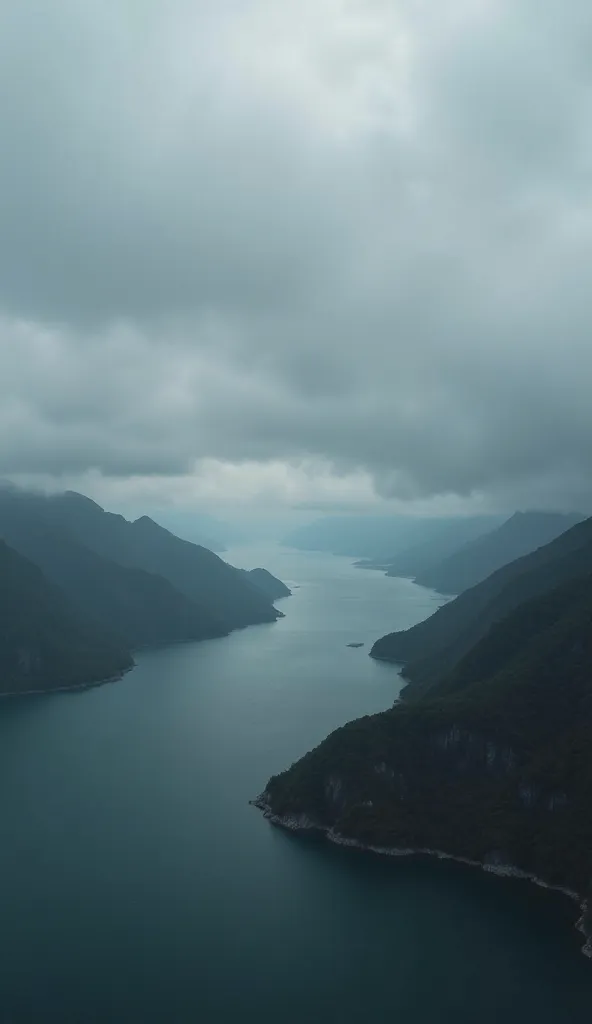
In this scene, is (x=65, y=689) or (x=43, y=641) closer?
(x=65, y=689)

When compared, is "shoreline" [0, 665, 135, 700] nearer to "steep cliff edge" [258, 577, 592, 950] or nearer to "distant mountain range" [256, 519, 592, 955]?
"distant mountain range" [256, 519, 592, 955]

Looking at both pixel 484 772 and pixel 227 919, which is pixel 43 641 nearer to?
pixel 484 772

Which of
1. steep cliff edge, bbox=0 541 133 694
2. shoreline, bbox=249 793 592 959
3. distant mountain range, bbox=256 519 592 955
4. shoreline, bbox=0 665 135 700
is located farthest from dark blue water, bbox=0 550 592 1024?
steep cliff edge, bbox=0 541 133 694

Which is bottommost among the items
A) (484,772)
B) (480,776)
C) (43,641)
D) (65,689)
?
(480,776)

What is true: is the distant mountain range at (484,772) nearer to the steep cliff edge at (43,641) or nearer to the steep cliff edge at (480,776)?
the steep cliff edge at (480,776)

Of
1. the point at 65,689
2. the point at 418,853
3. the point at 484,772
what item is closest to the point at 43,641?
the point at 65,689
